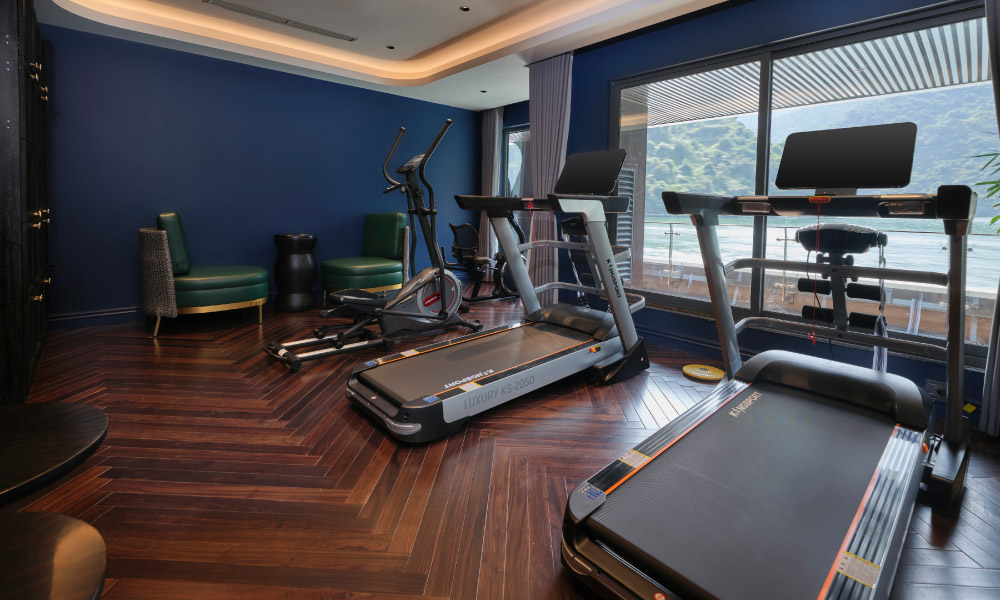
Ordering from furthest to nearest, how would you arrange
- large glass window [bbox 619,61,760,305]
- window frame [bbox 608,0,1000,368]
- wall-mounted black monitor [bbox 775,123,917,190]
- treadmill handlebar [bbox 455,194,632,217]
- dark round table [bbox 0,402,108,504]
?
1. large glass window [bbox 619,61,760,305]
2. treadmill handlebar [bbox 455,194,632,217]
3. window frame [bbox 608,0,1000,368]
4. wall-mounted black monitor [bbox 775,123,917,190]
5. dark round table [bbox 0,402,108,504]

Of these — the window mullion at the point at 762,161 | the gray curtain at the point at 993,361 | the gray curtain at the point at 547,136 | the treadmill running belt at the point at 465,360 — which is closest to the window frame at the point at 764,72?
the window mullion at the point at 762,161

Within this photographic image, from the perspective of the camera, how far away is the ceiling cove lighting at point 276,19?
4391 mm

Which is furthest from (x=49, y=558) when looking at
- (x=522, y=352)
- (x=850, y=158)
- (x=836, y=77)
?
(x=836, y=77)

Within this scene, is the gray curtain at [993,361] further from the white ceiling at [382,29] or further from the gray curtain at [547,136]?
the gray curtain at [547,136]

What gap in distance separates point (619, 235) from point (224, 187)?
4321mm

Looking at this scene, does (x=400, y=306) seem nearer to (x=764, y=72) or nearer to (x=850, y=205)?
(x=850, y=205)

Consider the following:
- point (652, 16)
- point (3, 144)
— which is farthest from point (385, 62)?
point (3, 144)

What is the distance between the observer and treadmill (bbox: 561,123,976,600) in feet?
4.45

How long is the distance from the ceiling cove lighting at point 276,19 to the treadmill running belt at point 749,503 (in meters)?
5.05

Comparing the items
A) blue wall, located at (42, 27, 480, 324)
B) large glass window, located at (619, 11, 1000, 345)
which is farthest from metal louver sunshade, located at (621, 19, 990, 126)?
blue wall, located at (42, 27, 480, 324)

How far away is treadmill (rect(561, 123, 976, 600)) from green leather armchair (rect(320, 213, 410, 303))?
392cm

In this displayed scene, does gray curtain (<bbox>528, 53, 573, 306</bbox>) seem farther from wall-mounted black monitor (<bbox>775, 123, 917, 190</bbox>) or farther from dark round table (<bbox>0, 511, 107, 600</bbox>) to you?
dark round table (<bbox>0, 511, 107, 600</bbox>)

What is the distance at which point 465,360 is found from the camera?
10.00ft

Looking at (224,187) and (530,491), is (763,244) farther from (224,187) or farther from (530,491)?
(224,187)
